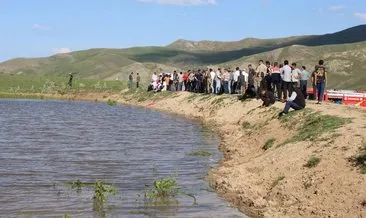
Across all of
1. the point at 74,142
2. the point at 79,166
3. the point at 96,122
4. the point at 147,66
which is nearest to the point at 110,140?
the point at 74,142

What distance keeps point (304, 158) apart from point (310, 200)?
2.70 metres

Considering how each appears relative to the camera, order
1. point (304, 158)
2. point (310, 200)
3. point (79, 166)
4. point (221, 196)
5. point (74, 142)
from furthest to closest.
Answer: point (74, 142)
point (79, 166)
point (304, 158)
point (221, 196)
point (310, 200)

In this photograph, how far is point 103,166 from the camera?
697 inches

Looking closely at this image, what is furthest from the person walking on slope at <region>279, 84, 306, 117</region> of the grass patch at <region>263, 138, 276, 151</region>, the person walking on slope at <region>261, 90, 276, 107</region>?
the person walking on slope at <region>261, 90, 276, 107</region>

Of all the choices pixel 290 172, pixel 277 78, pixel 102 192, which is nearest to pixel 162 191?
pixel 102 192

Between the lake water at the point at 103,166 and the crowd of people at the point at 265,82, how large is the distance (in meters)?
3.54

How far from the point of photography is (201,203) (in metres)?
12.9

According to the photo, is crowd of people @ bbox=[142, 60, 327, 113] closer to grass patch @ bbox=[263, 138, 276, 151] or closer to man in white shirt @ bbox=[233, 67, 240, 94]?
man in white shirt @ bbox=[233, 67, 240, 94]

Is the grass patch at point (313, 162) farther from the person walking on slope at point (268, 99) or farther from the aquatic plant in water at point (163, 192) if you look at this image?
the person walking on slope at point (268, 99)

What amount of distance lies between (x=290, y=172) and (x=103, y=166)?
19.8 feet

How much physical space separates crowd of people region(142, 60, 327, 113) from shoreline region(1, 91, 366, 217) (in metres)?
2.15

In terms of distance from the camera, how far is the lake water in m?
12.3

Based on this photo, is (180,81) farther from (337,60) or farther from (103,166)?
(337,60)

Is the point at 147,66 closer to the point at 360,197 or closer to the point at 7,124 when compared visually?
the point at 7,124
